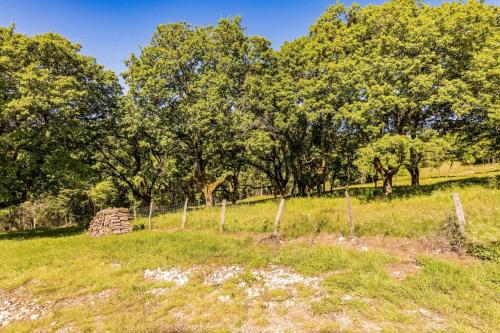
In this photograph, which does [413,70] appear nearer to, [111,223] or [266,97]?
[266,97]

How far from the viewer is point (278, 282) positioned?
25.6 ft

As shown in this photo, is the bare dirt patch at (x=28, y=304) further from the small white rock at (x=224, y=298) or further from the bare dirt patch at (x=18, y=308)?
the small white rock at (x=224, y=298)

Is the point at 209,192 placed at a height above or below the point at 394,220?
above

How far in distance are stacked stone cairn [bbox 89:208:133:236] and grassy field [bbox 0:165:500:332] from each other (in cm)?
516

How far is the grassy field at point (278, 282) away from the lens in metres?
5.74

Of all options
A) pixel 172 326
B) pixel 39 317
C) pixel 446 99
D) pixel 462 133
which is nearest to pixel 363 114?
pixel 446 99

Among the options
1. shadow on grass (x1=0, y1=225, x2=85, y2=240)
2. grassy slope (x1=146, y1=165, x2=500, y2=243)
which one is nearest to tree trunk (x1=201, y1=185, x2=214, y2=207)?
grassy slope (x1=146, y1=165, x2=500, y2=243)

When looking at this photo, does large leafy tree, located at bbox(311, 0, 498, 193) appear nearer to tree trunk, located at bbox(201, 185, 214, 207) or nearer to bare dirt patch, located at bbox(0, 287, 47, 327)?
tree trunk, located at bbox(201, 185, 214, 207)

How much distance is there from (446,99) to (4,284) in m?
22.3

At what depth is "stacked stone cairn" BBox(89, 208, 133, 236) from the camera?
18.3 metres

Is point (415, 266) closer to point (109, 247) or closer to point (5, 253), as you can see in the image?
point (109, 247)

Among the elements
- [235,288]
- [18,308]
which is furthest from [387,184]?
[18,308]

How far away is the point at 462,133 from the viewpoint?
20031 millimetres

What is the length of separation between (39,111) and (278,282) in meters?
20.1
